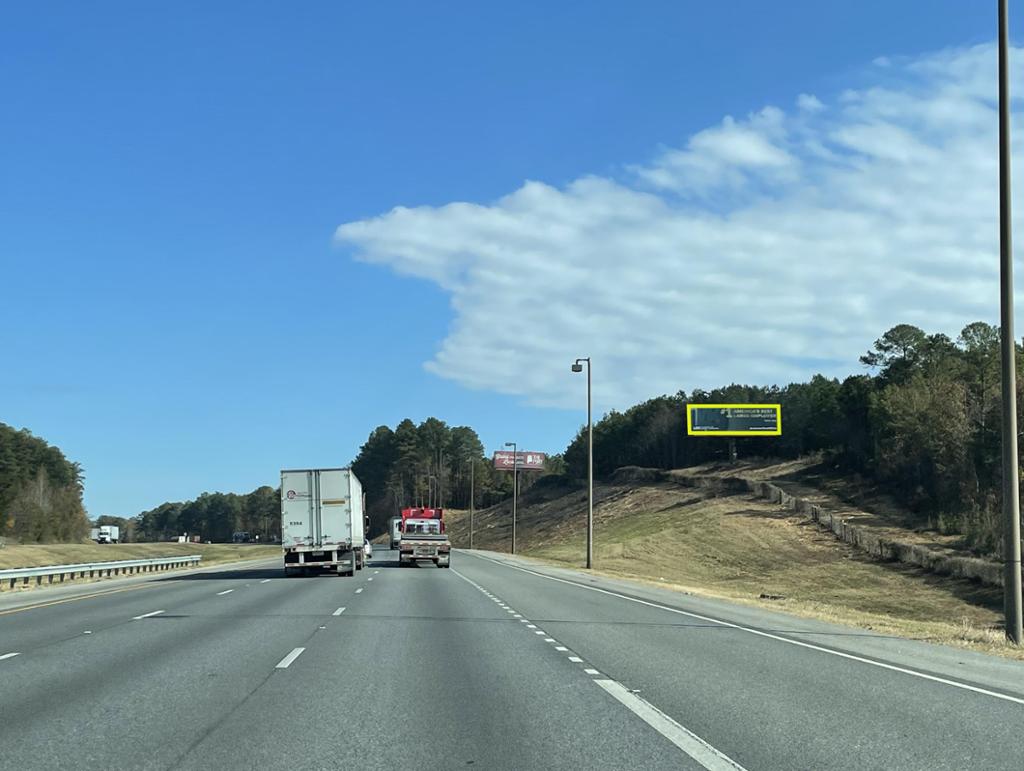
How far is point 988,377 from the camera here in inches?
3339

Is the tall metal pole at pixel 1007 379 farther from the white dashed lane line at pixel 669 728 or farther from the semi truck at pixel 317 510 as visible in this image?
the semi truck at pixel 317 510

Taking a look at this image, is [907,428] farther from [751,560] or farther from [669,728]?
[669,728]

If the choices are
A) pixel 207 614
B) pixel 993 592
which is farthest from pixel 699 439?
pixel 207 614

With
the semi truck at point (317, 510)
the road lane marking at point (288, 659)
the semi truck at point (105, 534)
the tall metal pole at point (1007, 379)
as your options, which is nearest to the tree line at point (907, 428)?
the semi truck at point (317, 510)

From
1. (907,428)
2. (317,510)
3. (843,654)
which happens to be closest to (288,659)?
(843,654)

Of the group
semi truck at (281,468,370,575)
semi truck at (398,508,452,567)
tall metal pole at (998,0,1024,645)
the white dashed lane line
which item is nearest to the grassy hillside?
tall metal pole at (998,0,1024,645)

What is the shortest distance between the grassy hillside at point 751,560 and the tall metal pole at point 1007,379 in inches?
38.3

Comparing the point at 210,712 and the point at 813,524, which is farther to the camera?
the point at 813,524

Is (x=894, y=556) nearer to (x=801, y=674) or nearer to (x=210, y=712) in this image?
(x=801, y=674)

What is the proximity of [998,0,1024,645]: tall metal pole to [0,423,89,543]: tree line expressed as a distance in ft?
405

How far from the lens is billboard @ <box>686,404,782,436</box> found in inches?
4446

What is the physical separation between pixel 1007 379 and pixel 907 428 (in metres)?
70.6

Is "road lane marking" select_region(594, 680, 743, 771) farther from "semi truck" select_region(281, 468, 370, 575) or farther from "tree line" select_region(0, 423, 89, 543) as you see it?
"tree line" select_region(0, 423, 89, 543)

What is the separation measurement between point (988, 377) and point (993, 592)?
40136mm
